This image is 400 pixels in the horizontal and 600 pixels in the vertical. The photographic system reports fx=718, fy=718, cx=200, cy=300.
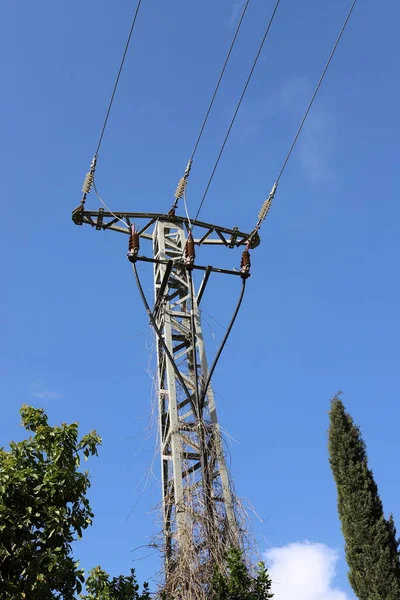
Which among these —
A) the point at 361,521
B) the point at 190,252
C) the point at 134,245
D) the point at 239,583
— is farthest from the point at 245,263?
the point at 361,521

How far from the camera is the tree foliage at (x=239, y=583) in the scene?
5.14 meters

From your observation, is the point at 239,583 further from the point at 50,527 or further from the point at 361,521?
the point at 361,521

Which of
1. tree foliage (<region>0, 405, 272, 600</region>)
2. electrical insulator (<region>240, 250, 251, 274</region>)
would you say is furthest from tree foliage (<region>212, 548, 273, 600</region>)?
electrical insulator (<region>240, 250, 251, 274</region>)

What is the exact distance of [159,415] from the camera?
6.71 metres

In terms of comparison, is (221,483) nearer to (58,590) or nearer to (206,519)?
(206,519)

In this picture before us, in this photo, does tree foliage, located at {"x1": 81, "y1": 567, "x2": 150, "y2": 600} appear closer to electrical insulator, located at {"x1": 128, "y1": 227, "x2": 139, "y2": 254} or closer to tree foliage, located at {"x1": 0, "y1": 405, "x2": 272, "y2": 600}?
tree foliage, located at {"x1": 0, "y1": 405, "x2": 272, "y2": 600}

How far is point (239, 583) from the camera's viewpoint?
A: 5.19 metres

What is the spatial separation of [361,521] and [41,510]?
23.3 ft

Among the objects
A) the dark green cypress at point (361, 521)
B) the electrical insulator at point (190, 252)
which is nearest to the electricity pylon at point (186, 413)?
the electrical insulator at point (190, 252)

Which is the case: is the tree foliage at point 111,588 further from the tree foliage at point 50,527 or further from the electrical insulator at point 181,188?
the electrical insulator at point 181,188

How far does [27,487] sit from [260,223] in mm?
3372

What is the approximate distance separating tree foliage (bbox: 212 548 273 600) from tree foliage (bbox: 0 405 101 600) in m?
1.27

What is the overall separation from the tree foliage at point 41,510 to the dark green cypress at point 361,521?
21.0ft

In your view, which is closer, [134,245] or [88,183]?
[134,245]
